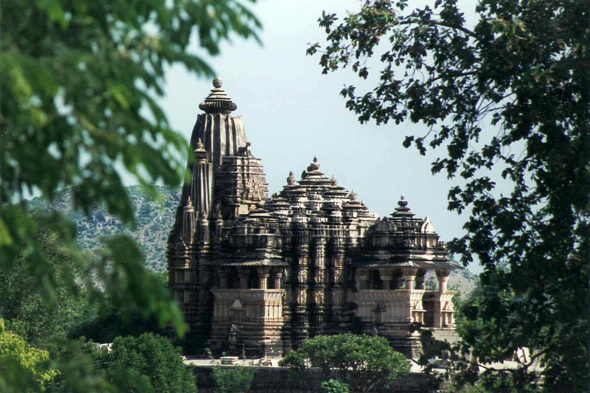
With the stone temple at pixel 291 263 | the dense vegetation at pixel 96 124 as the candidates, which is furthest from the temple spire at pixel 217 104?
the dense vegetation at pixel 96 124

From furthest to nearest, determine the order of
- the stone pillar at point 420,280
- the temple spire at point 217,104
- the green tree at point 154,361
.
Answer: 1. the temple spire at point 217,104
2. the stone pillar at point 420,280
3. the green tree at point 154,361

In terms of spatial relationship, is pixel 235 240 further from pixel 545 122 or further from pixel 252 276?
pixel 545 122

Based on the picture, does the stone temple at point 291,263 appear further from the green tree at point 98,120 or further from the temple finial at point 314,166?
the green tree at point 98,120

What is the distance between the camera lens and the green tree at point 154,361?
5922 cm

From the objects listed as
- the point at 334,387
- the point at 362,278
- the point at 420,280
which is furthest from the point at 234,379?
the point at 420,280

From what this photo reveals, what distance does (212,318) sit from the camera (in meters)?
76.3

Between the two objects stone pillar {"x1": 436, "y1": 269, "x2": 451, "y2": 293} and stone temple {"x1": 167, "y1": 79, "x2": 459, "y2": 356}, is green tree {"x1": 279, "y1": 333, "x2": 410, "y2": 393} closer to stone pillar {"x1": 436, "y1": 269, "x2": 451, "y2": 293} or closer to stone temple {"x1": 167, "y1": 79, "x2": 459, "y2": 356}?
stone temple {"x1": 167, "y1": 79, "x2": 459, "y2": 356}

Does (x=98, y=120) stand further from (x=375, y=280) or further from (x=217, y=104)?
(x=217, y=104)

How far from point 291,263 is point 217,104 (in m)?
12.1

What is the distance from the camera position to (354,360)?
65.9 metres

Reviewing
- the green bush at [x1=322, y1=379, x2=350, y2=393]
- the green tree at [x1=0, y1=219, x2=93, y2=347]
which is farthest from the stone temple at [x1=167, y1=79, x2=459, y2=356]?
the green tree at [x1=0, y1=219, x2=93, y2=347]

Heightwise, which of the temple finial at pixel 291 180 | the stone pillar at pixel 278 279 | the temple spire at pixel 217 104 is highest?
the temple spire at pixel 217 104

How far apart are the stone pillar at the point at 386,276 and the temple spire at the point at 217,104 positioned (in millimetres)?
15173

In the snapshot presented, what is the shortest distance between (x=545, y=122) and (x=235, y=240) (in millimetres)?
54883
